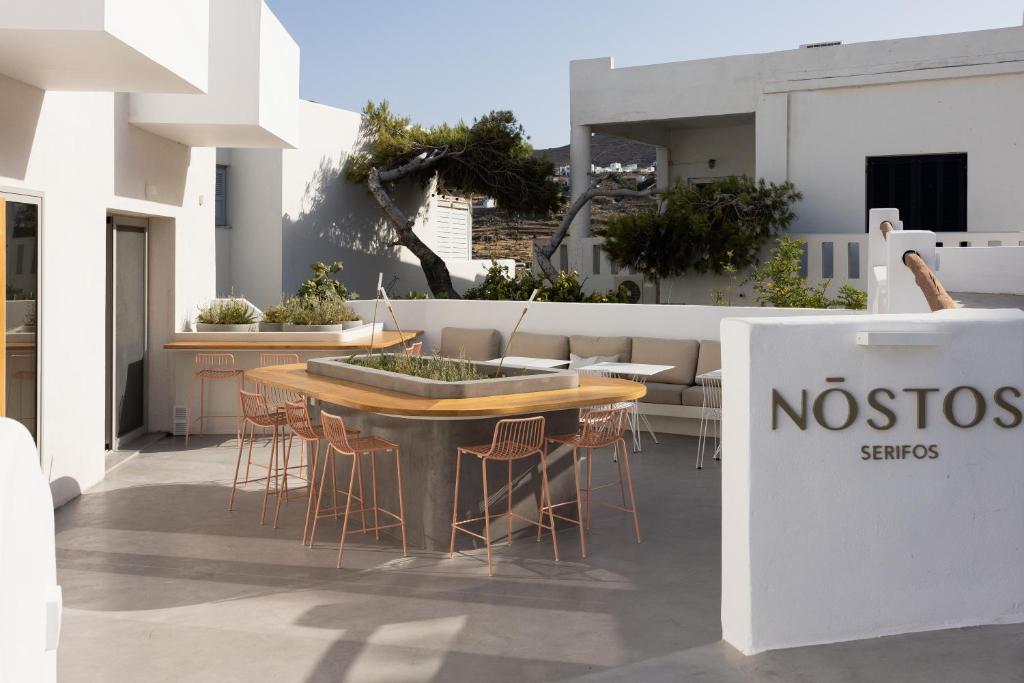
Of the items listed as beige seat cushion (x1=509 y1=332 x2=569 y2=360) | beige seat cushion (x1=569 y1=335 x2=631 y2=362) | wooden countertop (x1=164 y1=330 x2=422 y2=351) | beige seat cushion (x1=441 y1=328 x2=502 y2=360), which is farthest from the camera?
beige seat cushion (x1=441 y1=328 x2=502 y2=360)

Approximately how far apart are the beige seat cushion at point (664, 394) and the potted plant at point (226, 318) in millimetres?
4230

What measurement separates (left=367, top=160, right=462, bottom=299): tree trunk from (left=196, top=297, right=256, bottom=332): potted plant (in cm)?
765

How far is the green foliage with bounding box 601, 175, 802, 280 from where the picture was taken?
49.6 ft

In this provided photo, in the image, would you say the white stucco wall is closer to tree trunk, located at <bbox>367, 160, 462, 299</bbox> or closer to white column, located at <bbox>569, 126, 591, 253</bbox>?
tree trunk, located at <bbox>367, 160, 462, 299</bbox>

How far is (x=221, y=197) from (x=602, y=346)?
8258 millimetres

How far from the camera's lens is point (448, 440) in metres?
6.41

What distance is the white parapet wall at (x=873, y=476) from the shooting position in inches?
158

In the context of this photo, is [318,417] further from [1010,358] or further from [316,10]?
[316,10]

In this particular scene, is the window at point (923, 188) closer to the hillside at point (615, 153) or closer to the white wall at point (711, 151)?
the white wall at point (711, 151)

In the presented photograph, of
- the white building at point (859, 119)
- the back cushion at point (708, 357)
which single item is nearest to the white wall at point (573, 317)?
the back cushion at point (708, 357)

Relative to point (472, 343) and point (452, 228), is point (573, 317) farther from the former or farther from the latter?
point (452, 228)

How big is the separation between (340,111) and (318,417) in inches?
457

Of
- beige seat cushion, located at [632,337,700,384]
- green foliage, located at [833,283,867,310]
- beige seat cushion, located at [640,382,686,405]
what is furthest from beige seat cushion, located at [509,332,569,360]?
green foliage, located at [833,283,867,310]

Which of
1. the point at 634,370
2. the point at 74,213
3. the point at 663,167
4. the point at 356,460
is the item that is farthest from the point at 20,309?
the point at 663,167
